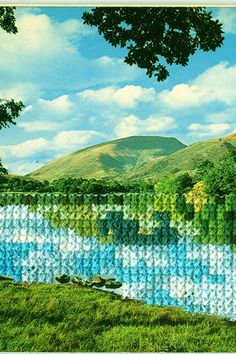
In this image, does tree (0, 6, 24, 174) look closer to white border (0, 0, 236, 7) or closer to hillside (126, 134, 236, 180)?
white border (0, 0, 236, 7)

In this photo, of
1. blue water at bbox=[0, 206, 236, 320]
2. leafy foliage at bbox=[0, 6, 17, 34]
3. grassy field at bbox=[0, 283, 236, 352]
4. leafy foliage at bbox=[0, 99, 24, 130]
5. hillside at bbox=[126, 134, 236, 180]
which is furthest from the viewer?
hillside at bbox=[126, 134, 236, 180]

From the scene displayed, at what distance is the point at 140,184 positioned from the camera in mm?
8391

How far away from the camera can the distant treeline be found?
8094mm

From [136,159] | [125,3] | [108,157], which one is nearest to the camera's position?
[125,3]

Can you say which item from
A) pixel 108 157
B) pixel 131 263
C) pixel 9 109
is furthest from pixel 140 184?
pixel 9 109

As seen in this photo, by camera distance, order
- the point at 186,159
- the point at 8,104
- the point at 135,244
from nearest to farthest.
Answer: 1. the point at 135,244
2. the point at 8,104
3. the point at 186,159

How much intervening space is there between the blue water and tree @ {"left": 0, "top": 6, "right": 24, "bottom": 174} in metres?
0.95

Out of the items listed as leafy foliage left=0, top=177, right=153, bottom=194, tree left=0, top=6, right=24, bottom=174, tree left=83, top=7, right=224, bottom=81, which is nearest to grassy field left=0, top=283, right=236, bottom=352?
leafy foliage left=0, top=177, right=153, bottom=194

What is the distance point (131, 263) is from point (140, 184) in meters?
1.39

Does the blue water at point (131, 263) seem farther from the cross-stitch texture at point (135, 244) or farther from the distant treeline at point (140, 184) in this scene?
the distant treeline at point (140, 184)

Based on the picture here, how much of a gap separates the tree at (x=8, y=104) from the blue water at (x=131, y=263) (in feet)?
3.11

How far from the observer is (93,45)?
25.7 ft

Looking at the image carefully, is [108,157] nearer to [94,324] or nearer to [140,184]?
[140,184]

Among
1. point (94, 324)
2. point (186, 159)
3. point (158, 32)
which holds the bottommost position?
point (94, 324)
